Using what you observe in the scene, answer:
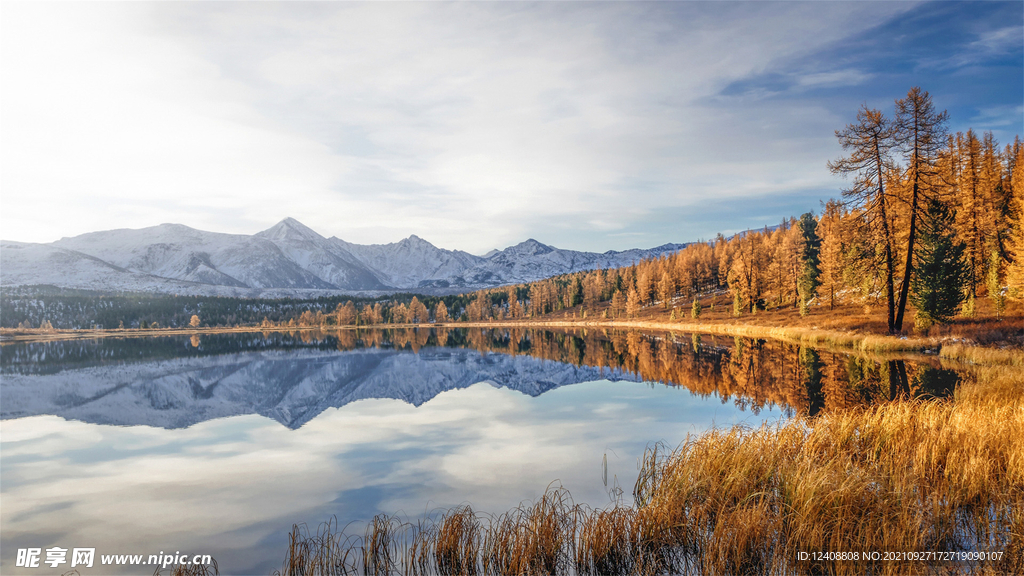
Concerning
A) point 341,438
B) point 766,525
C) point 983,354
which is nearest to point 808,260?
point 983,354

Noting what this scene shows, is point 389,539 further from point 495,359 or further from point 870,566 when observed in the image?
point 495,359

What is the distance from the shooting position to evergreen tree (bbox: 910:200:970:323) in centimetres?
3466

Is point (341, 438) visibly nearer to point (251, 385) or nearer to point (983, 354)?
point (251, 385)

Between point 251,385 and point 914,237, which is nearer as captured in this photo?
point 914,237

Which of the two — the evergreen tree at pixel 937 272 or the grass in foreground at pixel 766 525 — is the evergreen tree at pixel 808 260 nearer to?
the evergreen tree at pixel 937 272

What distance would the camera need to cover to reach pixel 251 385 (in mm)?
42188

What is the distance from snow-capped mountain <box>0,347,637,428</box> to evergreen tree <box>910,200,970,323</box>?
21940mm

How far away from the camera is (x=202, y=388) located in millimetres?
40000

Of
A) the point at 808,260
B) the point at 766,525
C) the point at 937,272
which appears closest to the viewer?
the point at 766,525

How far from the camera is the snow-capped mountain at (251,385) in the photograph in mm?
29531

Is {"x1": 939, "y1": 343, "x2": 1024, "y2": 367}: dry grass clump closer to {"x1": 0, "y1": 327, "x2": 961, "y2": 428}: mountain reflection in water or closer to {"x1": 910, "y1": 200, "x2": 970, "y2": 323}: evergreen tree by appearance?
{"x1": 0, "y1": 327, "x2": 961, "y2": 428}: mountain reflection in water

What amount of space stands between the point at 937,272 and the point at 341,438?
40.3 meters

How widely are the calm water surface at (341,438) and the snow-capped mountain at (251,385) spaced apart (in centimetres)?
33

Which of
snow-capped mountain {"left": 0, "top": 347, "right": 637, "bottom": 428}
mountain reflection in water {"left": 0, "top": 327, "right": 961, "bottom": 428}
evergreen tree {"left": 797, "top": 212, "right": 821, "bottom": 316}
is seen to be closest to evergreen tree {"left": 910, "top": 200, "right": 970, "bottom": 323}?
mountain reflection in water {"left": 0, "top": 327, "right": 961, "bottom": 428}
